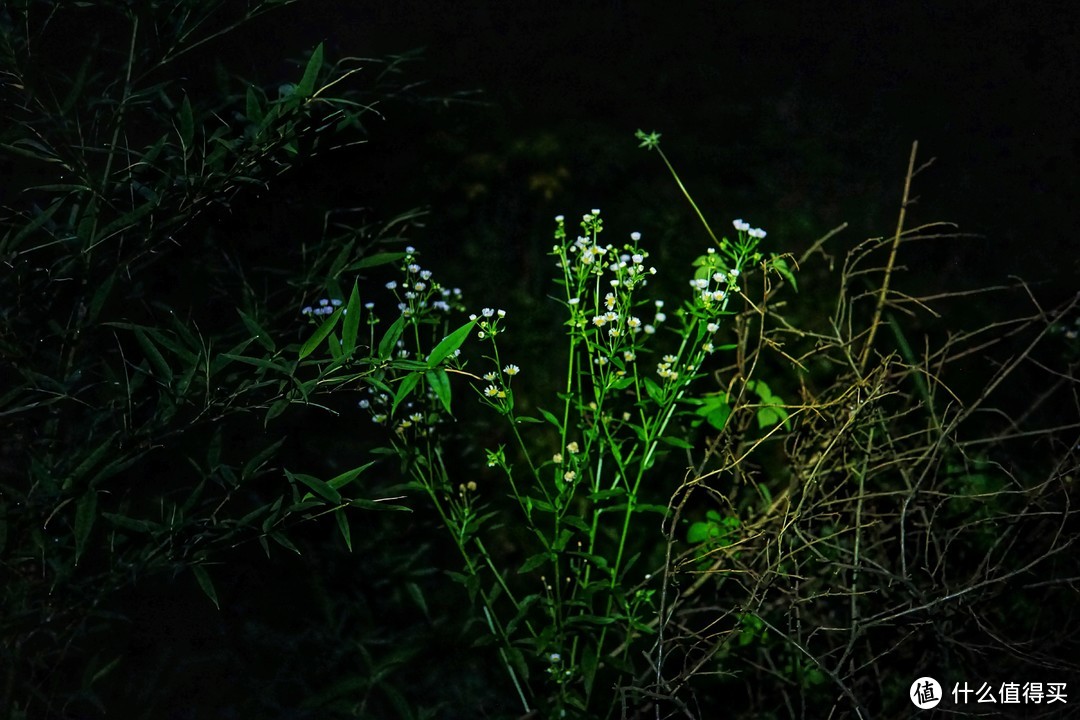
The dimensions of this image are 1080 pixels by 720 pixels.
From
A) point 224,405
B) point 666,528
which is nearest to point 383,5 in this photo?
point 224,405

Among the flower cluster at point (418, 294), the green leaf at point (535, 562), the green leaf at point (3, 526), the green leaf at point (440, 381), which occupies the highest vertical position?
the flower cluster at point (418, 294)

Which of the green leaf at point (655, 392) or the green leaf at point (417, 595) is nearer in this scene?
the green leaf at point (655, 392)

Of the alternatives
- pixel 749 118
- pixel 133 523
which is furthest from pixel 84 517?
pixel 749 118

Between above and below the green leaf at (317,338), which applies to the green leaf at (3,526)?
below

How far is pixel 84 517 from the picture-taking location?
6.26 feet

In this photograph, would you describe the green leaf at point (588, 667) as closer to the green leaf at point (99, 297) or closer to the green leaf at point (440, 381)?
the green leaf at point (440, 381)

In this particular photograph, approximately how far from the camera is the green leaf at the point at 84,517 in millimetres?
1881

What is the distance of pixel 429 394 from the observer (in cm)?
256

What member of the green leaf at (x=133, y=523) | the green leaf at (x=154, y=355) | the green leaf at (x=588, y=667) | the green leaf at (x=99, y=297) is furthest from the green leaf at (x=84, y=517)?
the green leaf at (x=588, y=667)

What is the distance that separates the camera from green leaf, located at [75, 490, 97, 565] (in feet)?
6.17

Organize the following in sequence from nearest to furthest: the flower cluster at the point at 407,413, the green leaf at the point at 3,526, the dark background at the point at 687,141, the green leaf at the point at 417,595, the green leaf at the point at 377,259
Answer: the green leaf at the point at 3,526 → the green leaf at the point at 377,259 → the flower cluster at the point at 407,413 → the green leaf at the point at 417,595 → the dark background at the point at 687,141

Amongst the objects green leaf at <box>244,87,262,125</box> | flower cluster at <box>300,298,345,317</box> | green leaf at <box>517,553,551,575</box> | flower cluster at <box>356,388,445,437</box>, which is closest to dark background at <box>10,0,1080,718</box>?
flower cluster at <box>356,388,445,437</box>

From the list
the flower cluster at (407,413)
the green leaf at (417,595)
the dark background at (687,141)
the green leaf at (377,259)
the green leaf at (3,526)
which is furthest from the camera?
the dark background at (687,141)

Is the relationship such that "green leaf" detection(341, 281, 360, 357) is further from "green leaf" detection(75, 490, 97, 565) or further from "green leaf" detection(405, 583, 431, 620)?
"green leaf" detection(405, 583, 431, 620)
